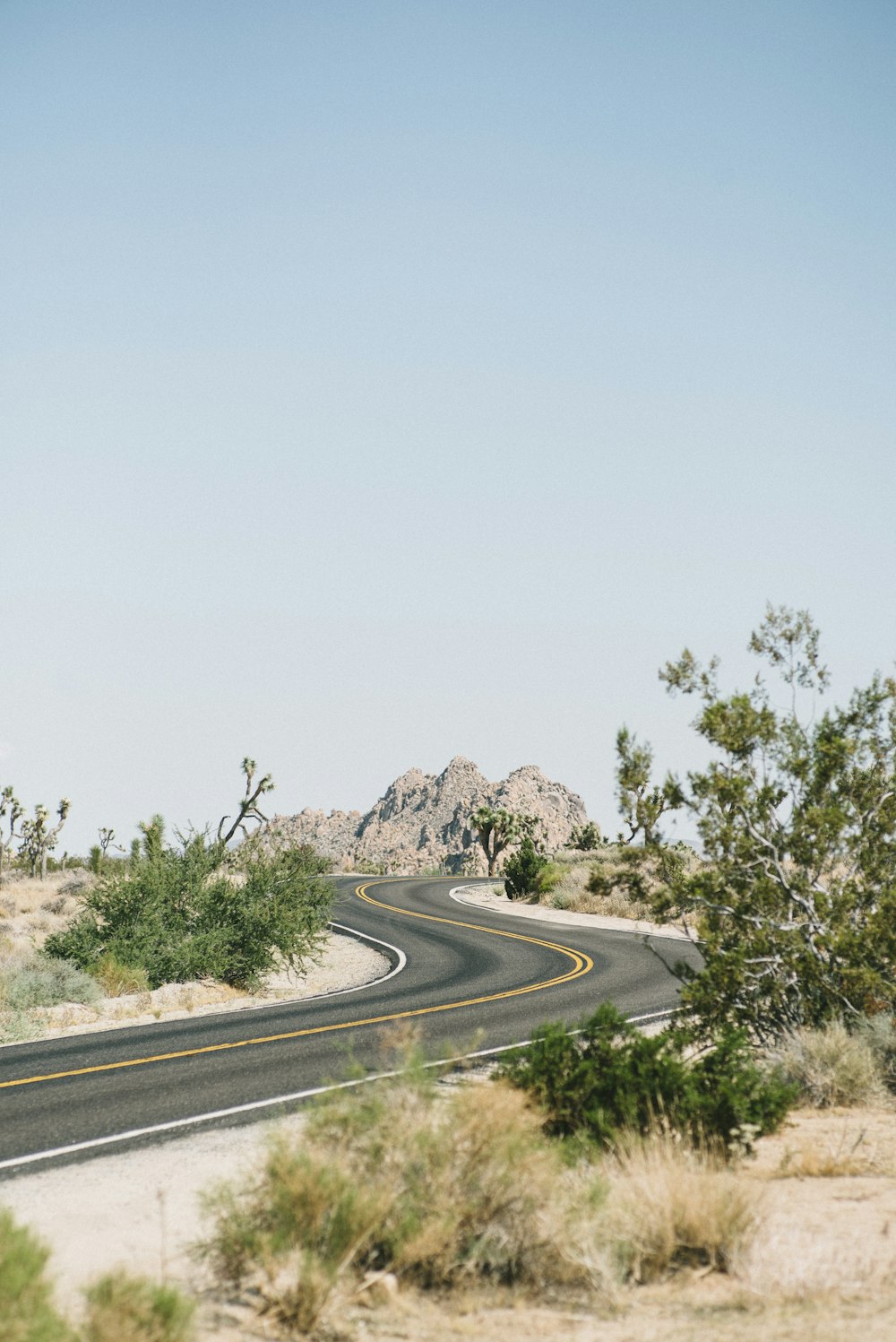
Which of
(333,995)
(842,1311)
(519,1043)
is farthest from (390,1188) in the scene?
(333,995)

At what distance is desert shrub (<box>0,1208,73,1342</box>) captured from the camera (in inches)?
175

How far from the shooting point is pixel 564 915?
36250 millimetres

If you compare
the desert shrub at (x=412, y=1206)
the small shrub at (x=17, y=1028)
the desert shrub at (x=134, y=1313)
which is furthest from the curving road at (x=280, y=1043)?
the desert shrub at (x=134, y=1313)

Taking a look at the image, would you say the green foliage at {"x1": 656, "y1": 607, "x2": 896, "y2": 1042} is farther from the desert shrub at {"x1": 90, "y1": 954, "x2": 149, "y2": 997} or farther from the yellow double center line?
the desert shrub at {"x1": 90, "y1": 954, "x2": 149, "y2": 997}

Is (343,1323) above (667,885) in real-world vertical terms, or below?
below

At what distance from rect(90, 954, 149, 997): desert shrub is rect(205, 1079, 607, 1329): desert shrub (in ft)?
48.6

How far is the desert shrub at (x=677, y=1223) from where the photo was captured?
619 cm

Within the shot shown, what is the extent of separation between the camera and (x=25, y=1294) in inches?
182

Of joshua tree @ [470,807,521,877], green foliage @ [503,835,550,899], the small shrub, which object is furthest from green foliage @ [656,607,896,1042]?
joshua tree @ [470,807,521,877]

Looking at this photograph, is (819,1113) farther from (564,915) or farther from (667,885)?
(564,915)

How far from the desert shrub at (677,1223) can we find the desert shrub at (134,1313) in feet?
8.76

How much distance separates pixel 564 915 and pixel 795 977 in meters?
26.4

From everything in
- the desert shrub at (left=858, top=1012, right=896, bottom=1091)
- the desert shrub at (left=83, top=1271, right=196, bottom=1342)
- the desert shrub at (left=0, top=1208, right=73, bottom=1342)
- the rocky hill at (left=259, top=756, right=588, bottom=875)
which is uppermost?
the desert shrub at (left=0, top=1208, right=73, bottom=1342)

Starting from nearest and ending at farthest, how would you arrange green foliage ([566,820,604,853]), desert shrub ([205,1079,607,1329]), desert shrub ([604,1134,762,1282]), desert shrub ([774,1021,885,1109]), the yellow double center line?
desert shrub ([205,1079,607,1329]), desert shrub ([604,1134,762,1282]), desert shrub ([774,1021,885,1109]), the yellow double center line, green foliage ([566,820,604,853])
